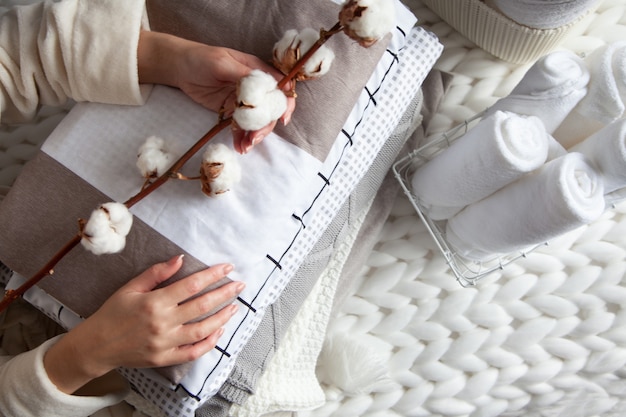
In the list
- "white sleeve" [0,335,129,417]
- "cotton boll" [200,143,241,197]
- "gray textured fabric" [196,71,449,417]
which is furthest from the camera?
"gray textured fabric" [196,71,449,417]

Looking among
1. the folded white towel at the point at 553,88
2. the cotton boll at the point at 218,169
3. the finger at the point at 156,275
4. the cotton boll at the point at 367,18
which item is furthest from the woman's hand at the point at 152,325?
the folded white towel at the point at 553,88

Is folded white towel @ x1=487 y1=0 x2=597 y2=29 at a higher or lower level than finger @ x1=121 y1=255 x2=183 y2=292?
higher

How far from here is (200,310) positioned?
722mm

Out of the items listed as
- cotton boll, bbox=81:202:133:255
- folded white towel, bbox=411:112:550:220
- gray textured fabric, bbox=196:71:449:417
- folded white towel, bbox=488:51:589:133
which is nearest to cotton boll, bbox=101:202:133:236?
cotton boll, bbox=81:202:133:255

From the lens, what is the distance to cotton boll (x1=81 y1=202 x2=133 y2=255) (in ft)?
1.98

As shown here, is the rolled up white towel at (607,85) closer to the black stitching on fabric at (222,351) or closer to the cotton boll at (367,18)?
the cotton boll at (367,18)

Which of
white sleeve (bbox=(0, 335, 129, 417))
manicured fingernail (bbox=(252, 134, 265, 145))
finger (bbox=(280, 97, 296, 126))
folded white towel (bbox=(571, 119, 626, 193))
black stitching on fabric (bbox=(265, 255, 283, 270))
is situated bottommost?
white sleeve (bbox=(0, 335, 129, 417))

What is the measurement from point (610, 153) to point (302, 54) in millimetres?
403

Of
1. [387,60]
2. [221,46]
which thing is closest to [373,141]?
[387,60]

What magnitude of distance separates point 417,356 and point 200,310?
1.46 ft

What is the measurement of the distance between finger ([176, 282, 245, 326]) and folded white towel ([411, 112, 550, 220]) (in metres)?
0.35

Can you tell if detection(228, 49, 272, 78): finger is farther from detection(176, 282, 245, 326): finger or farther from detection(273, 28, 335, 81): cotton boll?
detection(176, 282, 245, 326): finger

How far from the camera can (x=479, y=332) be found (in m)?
1.01

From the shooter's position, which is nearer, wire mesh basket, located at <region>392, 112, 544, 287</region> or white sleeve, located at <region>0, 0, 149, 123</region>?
white sleeve, located at <region>0, 0, 149, 123</region>
